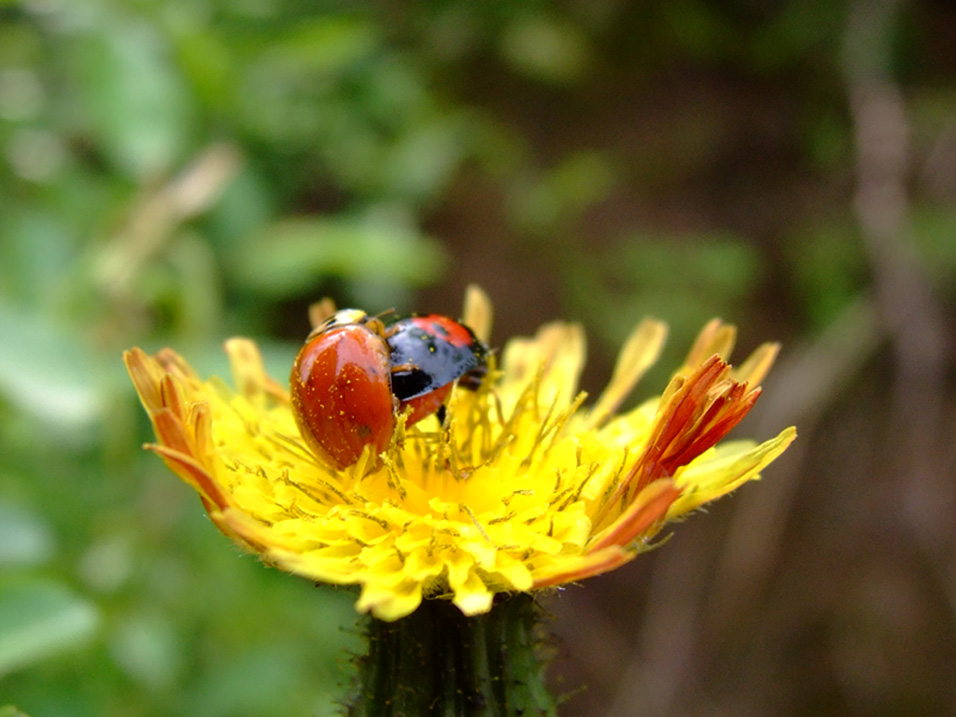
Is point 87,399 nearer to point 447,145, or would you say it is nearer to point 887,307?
point 447,145

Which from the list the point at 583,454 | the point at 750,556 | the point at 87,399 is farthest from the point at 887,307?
the point at 87,399

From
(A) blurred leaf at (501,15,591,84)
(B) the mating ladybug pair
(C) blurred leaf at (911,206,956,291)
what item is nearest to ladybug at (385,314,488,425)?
(B) the mating ladybug pair

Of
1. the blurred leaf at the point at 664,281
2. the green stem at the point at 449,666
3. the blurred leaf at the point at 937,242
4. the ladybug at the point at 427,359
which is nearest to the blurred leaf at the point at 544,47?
the blurred leaf at the point at 664,281

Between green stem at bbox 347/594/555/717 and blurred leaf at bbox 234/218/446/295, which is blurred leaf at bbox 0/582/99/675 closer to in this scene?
green stem at bbox 347/594/555/717

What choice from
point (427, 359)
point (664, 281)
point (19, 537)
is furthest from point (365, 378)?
point (664, 281)

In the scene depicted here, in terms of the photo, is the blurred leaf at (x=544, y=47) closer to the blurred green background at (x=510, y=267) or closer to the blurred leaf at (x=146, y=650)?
the blurred green background at (x=510, y=267)
